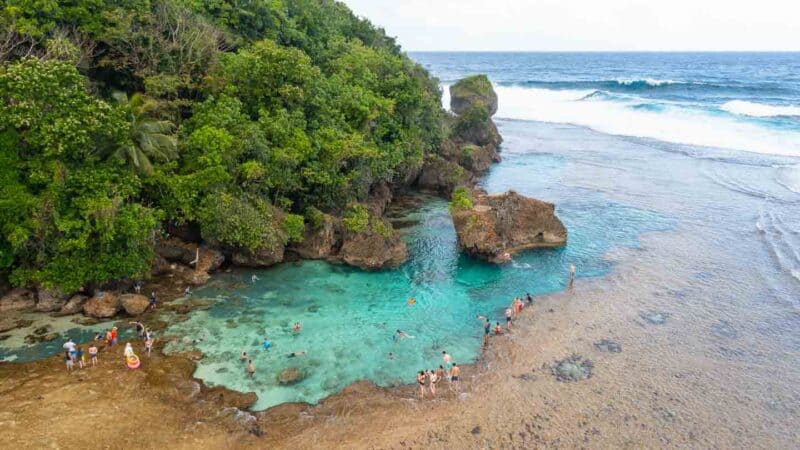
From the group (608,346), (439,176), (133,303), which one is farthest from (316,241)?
(439,176)

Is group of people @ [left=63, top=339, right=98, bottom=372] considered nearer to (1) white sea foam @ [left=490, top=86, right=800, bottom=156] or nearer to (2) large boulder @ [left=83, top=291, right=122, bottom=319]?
(2) large boulder @ [left=83, top=291, right=122, bottom=319]

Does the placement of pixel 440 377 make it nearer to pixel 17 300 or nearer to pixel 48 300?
Result: pixel 48 300

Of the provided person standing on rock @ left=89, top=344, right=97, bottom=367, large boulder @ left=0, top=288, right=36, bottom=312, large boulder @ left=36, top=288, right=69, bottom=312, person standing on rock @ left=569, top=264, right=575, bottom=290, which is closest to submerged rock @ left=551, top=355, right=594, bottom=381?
person standing on rock @ left=569, top=264, right=575, bottom=290

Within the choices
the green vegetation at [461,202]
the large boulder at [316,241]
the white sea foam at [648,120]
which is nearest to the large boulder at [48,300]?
the large boulder at [316,241]

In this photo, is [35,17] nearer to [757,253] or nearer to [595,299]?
[595,299]

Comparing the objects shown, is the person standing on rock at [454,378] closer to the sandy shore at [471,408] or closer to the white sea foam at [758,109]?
the sandy shore at [471,408]

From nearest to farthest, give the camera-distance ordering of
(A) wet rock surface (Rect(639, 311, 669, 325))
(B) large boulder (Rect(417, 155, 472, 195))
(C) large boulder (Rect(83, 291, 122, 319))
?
1. (C) large boulder (Rect(83, 291, 122, 319))
2. (A) wet rock surface (Rect(639, 311, 669, 325))
3. (B) large boulder (Rect(417, 155, 472, 195))

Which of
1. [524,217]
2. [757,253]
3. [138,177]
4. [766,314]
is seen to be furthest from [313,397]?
[757,253]
